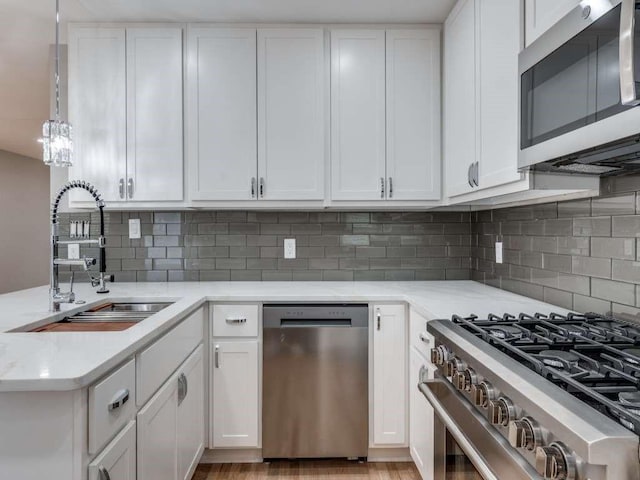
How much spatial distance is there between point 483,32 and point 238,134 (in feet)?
4.50

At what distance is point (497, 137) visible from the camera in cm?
→ 169

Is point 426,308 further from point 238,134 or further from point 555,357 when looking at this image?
point 238,134

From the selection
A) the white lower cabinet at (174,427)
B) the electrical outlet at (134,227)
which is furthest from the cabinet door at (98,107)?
the white lower cabinet at (174,427)

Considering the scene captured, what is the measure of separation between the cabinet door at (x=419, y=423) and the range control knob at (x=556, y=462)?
3.56 ft

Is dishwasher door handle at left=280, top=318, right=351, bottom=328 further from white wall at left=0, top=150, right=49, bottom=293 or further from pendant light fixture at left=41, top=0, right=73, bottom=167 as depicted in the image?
white wall at left=0, top=150, right=49, bottom=293

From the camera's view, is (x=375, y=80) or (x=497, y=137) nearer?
(x=497, y=137)

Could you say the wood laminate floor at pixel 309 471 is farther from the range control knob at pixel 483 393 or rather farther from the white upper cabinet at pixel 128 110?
the white upper cabinet at pixel 128 110

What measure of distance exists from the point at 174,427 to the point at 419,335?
115 cm

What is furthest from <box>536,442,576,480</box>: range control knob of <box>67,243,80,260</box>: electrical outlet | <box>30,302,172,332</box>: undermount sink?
<box>67,243,80,260</box>: electrical outlet

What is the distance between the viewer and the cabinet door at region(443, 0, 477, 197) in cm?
199

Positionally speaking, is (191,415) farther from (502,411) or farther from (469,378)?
(502,411)

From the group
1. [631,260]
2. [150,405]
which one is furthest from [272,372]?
[631,260]

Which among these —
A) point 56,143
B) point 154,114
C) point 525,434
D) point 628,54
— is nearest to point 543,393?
point 525,434

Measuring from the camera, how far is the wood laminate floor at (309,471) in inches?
86.0
